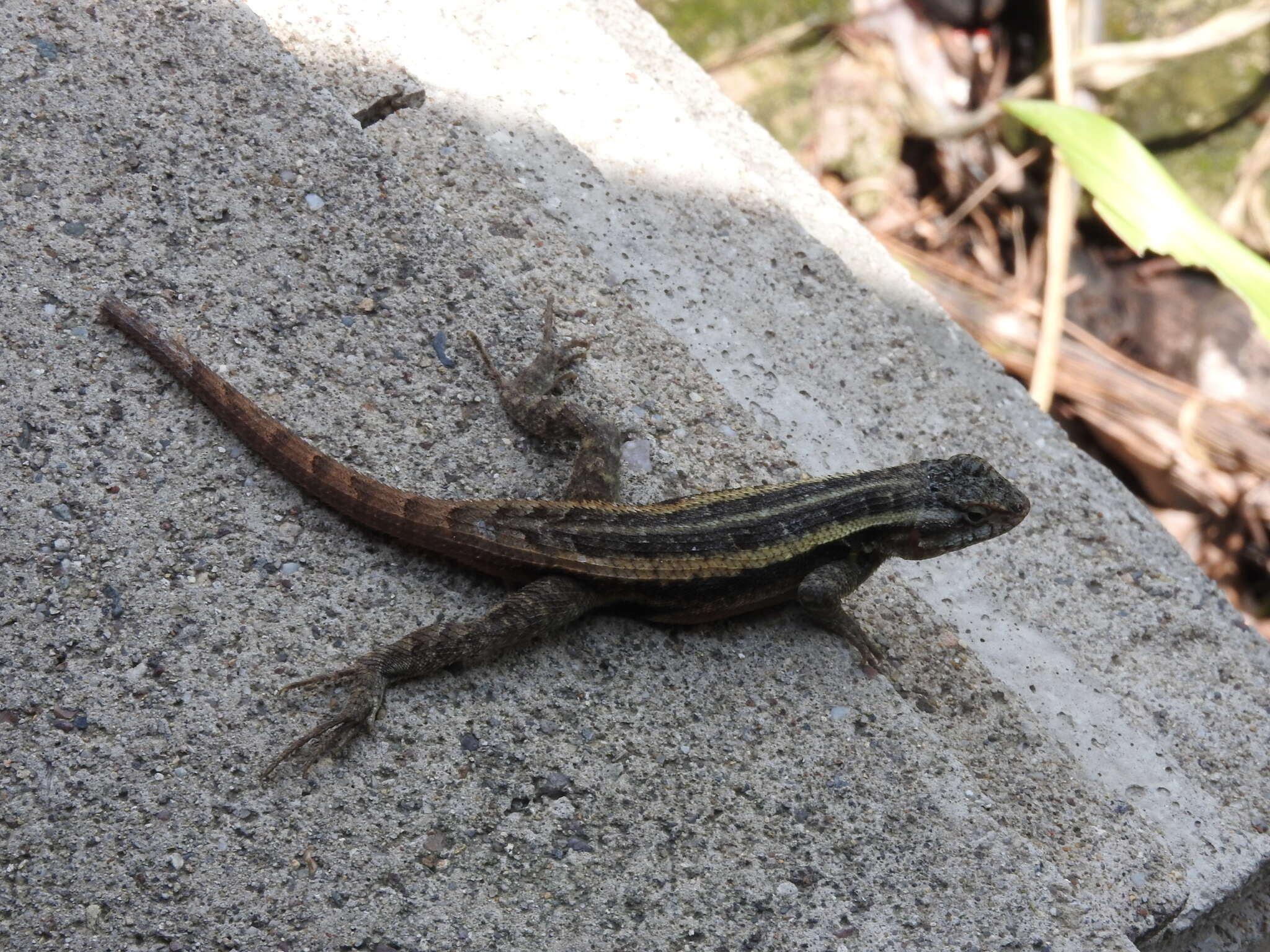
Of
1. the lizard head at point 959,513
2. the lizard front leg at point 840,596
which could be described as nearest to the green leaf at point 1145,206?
the lizard head at point 959,513

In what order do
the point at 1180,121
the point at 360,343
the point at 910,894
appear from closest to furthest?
1. the point at 910,894
2. the point at 360,343
3. the point at 1180,121

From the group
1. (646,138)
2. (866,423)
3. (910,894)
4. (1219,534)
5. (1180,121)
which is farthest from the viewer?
(1180,121)

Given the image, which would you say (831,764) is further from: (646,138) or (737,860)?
(646,138)

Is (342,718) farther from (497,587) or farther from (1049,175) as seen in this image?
(1049,175)

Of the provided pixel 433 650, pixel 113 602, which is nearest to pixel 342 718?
pixel 433 650

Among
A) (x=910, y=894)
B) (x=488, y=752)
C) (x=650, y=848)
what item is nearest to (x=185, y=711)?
(x=488, y=752)

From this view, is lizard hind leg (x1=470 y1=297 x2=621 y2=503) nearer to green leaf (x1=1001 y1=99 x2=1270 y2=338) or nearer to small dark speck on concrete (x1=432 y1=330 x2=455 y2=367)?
small dark speck on concrete (x1=432 y1=330 x2=455 y2=367)

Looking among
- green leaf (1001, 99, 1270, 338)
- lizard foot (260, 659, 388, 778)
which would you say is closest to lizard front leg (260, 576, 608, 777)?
lizard foot (260, 659, 388, 778)

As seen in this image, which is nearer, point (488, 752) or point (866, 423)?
point (488, 752)
